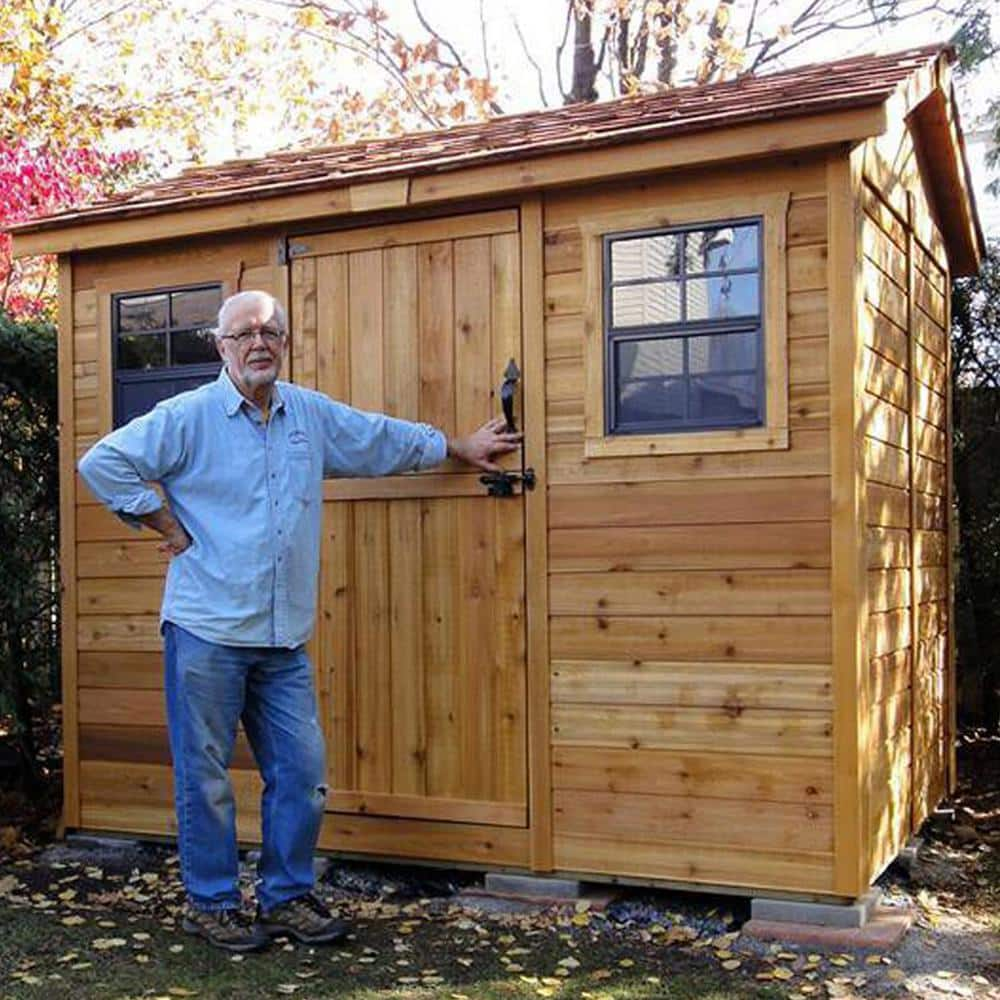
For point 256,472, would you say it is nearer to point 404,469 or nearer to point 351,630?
point 404,469

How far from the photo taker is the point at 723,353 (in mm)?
4391

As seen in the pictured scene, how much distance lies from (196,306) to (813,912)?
320cm

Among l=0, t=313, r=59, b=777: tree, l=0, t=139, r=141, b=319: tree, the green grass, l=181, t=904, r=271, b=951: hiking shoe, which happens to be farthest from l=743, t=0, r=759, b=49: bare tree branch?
l=181, t=904, r=271, b=951: hiking shoe

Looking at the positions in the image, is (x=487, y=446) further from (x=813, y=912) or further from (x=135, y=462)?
(x=813, y=912)

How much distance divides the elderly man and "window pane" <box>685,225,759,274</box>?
4.50 ft

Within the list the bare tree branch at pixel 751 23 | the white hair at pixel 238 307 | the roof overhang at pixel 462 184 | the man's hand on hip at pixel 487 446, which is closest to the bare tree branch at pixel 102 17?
the bare tree branch at pixel 751 23

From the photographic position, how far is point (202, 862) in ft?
13.9

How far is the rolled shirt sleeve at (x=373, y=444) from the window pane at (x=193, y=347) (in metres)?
0.92

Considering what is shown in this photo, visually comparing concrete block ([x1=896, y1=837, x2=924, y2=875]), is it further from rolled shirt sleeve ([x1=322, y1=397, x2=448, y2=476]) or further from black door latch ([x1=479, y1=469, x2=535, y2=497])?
rolled shirt sleeve ([x1=322, y1=397, x2=448, y2=476])

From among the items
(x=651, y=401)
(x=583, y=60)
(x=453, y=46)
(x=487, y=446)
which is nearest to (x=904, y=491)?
(x=651, y=401)

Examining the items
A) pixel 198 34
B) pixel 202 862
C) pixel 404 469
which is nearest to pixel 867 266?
pixel 404 469

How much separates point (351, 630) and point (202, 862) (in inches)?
41.9

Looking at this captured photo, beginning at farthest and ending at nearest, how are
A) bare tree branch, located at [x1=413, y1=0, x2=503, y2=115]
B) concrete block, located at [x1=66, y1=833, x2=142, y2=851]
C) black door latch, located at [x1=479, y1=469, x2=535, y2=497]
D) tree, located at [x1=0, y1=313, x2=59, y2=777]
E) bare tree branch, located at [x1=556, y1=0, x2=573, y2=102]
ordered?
bare tree branch, located at [x1=413, y1=0, x2=503, y2=115], bare tree branch, located at [x1=556, y1=0, x2=573, y2=102], tree, located at [x1=0, y1=313, x2=59, y2=777], concrete block, located at [x1=66, y1=833, x2=142, y2=851], black door latch, located at [x1=479, y1=469, x2=535, y2=497]

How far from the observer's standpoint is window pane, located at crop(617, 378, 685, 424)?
176 inches
